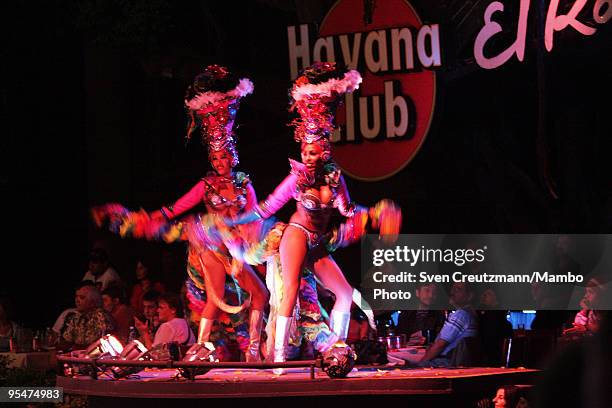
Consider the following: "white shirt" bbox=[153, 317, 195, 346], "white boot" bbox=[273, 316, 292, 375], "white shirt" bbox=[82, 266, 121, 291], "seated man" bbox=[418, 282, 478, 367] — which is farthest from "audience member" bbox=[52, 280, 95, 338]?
"seated man" bbox=[418, 282, 478, 367]

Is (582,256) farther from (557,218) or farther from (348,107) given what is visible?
(348,107)

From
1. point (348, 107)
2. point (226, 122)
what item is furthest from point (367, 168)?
point (226, 122)

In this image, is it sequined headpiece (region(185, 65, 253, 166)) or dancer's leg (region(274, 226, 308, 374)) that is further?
sequined headpiece (region(185, 65, 253, 166))

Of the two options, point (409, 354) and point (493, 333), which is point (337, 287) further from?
point (493, 333)

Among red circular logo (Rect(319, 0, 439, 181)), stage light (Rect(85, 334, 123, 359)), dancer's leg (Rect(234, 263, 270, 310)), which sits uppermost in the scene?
red circular logo (Rect(319, 0, 439, 181))

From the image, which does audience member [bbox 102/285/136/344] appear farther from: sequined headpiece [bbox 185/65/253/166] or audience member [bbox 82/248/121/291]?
sequined headpiece [bbox 185/65/253/166]

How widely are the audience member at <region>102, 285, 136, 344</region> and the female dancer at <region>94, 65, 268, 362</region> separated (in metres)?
1.00

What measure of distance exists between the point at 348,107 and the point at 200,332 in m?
4.11

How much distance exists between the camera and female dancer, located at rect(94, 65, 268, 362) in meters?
7.26

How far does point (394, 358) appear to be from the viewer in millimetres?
7312

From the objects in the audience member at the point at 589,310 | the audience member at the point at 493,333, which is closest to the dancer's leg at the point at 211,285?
the audience member at the point at 493,333

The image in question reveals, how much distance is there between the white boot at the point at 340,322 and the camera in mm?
6953

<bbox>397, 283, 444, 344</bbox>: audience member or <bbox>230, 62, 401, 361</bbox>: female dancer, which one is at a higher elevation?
<bbox>230, 62, 401, 361</bbox>: female dancer

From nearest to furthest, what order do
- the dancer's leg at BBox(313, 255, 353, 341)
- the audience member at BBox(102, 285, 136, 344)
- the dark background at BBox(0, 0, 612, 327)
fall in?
the dancer's leg at BBox(313, 255, 353, 341), the audience member at BBox(102, 285, 136, 344), the dark background at BBox(0, 0, 612, 327)
